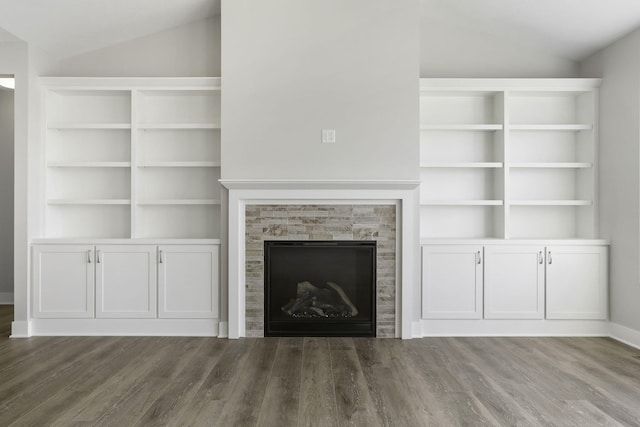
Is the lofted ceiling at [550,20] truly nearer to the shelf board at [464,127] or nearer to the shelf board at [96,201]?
the shelf board at [464,127]

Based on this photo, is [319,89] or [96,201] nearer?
[319,89]

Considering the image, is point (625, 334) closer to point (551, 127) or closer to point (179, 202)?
point (551, 127)

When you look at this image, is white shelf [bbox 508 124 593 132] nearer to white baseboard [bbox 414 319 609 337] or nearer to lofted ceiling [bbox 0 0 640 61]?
lofted ceiling [bbox 0 0 640 61]

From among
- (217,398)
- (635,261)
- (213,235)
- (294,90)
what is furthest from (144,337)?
(635,261)

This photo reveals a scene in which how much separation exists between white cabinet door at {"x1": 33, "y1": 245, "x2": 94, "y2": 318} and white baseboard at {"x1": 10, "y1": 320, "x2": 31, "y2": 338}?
107 millimetres

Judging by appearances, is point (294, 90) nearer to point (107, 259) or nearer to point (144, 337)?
point (107, 259)

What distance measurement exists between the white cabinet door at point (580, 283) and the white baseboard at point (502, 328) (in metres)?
0.12

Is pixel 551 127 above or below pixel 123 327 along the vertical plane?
above

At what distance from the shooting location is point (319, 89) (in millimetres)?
4164

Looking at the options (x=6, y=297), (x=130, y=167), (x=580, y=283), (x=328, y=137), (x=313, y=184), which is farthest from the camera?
(x=6, y=297)

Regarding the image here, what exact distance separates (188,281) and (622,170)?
12.7ft

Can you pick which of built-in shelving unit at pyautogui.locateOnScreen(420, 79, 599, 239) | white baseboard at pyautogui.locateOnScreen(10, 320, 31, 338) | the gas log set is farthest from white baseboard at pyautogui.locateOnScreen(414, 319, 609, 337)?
white baseboard at pyautogui.locateOnScreen(10, 320, 31, 338)

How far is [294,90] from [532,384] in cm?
289

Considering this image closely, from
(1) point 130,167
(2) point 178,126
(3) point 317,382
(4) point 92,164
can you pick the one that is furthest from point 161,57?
(3) point 317,382
